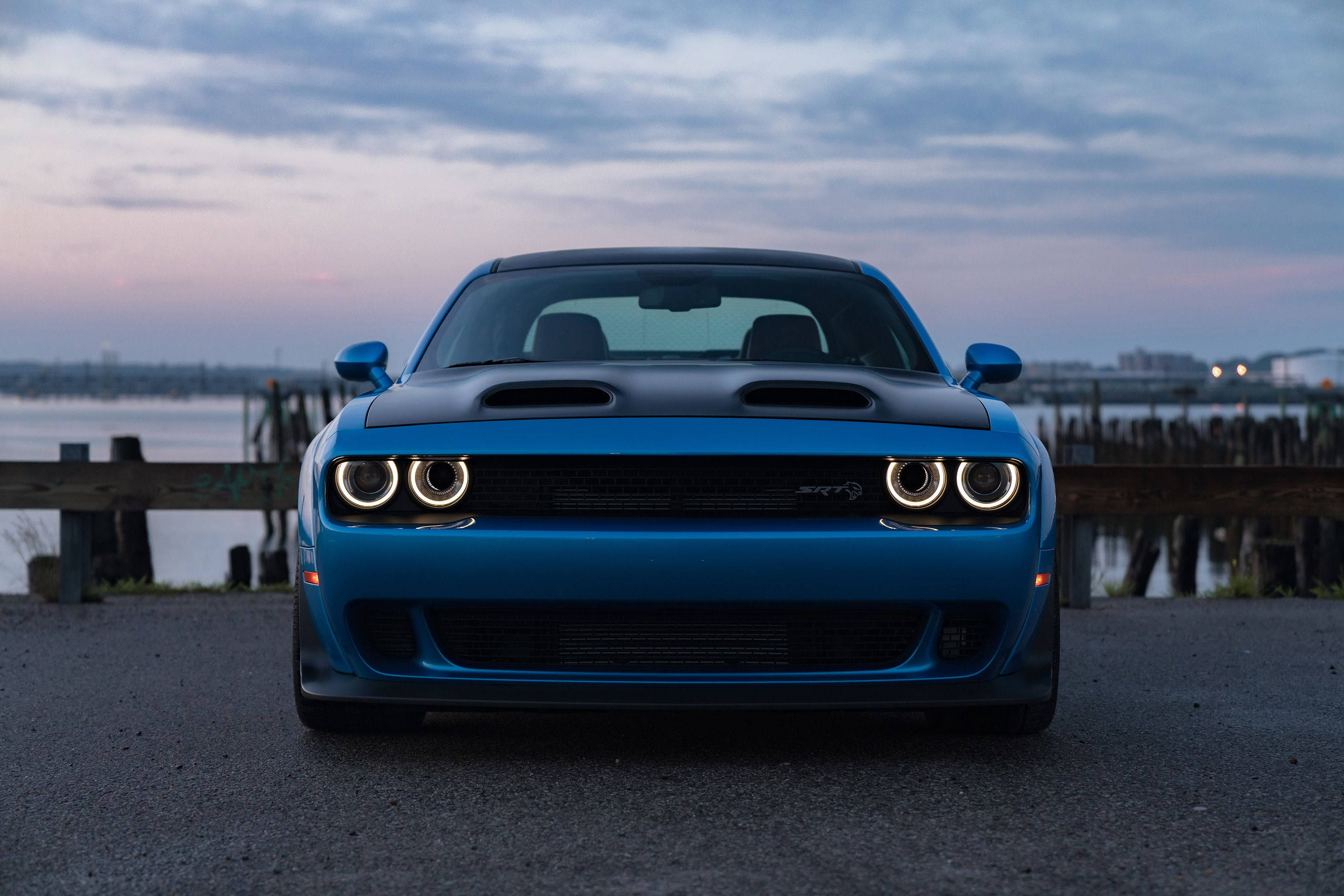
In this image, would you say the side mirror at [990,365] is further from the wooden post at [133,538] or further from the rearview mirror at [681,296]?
the wooden post at [133,538]

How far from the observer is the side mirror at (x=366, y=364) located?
4.65 meters

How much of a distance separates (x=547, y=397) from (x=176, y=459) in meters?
43.4

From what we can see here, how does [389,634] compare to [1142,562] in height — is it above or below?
above

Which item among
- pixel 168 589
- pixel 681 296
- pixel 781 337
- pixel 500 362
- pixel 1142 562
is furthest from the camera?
pixel 1142 562

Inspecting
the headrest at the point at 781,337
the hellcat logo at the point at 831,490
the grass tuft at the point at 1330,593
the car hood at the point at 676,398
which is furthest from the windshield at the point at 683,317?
the grass tuft at the point at 1330,593

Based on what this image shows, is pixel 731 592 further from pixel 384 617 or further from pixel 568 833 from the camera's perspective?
pixel 384 617

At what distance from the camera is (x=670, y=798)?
3.50 m

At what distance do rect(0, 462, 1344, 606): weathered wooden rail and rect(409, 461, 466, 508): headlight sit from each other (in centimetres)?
441

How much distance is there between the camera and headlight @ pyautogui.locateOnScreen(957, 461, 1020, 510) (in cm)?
360

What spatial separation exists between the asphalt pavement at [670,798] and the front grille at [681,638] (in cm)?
33

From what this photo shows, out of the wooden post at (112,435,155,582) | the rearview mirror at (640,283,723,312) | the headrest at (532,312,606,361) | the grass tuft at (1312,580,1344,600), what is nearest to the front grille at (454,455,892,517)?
the headrest at (532,312,606,361)

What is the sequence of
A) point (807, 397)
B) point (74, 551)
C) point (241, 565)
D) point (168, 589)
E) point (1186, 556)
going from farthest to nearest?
point (241, 565) < point (1186, 556) < point (168, 589) < point (74, 551) < point (807, 397)

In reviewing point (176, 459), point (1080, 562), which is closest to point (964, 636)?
point (1080, 562)

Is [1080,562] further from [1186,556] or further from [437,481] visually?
[437,481]
